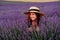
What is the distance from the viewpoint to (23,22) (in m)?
1.51

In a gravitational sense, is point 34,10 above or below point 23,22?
above

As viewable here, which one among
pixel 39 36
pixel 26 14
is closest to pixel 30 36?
pixel 39 36

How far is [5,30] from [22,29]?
144 mm

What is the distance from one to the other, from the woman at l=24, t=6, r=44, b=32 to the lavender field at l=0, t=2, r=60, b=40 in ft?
0.10

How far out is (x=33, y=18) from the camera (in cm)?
150

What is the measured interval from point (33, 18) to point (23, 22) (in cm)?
9

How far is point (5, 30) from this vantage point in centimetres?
150

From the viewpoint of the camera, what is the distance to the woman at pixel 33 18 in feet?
4.89

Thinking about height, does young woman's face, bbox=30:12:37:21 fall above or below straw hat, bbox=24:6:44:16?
below

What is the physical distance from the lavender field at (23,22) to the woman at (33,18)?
3cm

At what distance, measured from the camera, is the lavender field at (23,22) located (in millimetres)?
1470

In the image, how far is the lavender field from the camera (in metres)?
1.47

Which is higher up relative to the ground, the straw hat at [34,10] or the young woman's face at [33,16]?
the straw hat at [34,10]

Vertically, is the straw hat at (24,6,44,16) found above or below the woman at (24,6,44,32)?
above
